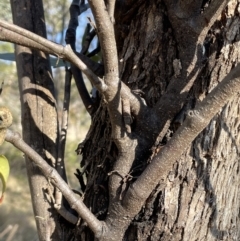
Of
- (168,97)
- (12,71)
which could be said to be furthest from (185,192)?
(12,71)

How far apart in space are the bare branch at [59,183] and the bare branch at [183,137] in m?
0.06

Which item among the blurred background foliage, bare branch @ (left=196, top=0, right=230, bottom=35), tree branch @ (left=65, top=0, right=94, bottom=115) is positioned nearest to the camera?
bare branch @ (left=196, top=0, right=230, bottom=35)

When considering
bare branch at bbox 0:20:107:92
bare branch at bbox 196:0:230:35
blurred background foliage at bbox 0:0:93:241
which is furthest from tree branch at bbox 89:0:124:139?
blurred background foliage at bbox 0:0:93:241

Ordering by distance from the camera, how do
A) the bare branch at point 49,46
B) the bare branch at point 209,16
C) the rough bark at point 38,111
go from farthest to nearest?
the rough bark at point 38,111, the bare branch at point 209,16, the bare branch at point 49,46

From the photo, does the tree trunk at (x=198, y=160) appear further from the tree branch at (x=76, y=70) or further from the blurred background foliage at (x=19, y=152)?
the blurred background foliage at (x=19, y=152)

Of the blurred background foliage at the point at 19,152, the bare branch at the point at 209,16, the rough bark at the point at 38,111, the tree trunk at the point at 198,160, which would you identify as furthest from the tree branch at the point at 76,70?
the blurred background foliage at the point at 19,152

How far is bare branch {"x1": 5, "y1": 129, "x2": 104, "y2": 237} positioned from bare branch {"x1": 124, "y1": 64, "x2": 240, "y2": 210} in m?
0.06

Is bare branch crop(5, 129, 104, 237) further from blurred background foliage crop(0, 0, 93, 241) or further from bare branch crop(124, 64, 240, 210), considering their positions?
blurred background foliage crop(0, 0, 93, 241)

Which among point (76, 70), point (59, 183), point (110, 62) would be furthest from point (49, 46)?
point (76, 70)

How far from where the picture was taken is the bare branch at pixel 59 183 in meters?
0.65

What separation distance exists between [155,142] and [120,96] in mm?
104

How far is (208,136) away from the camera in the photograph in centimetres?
69

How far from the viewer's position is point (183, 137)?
59 centimetres

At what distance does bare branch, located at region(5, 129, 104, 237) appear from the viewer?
652 mm
